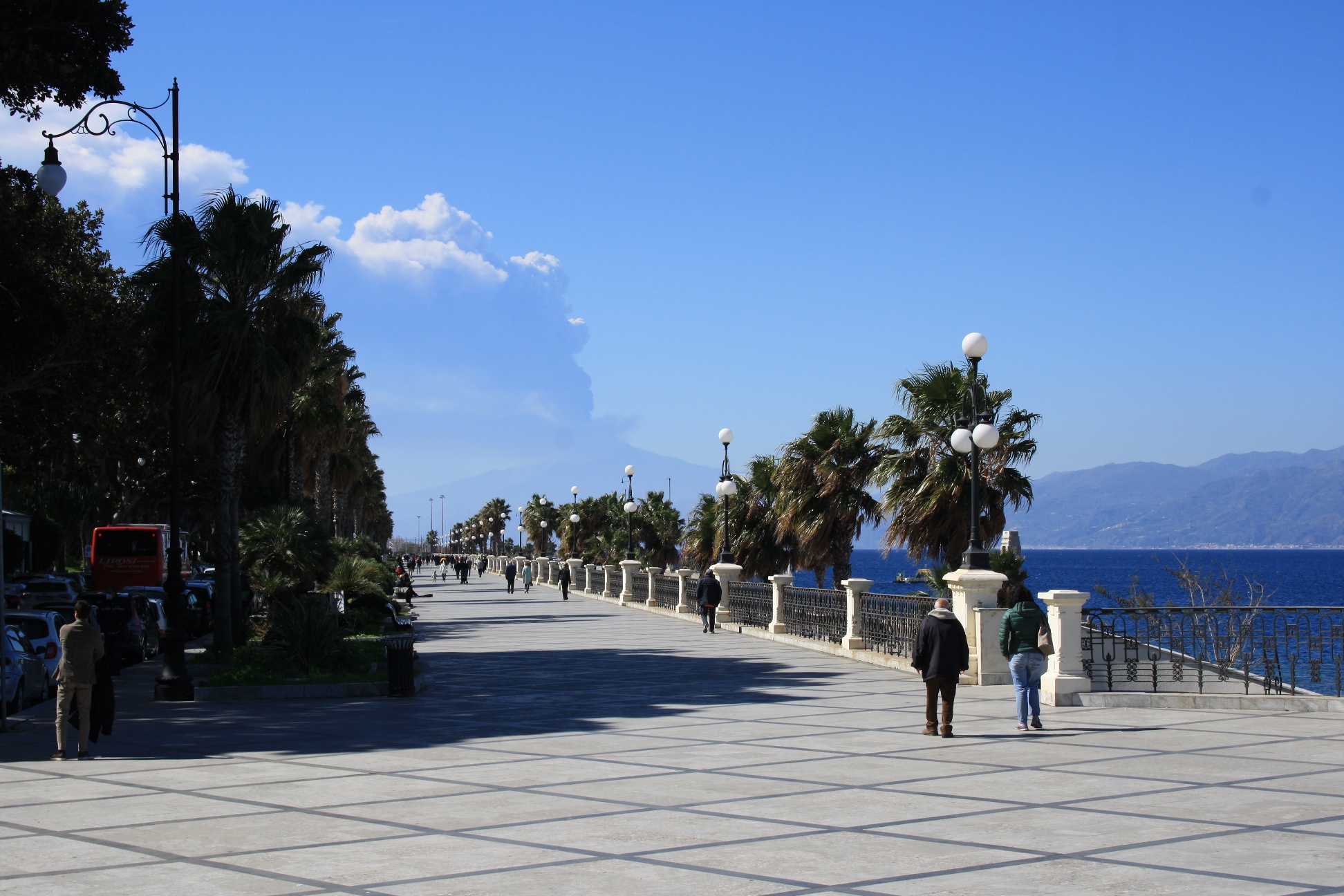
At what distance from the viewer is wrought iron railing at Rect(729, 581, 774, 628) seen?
29797 millimetres

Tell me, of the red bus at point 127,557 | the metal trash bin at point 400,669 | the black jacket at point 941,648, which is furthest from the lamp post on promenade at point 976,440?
the red bus at point 127,557

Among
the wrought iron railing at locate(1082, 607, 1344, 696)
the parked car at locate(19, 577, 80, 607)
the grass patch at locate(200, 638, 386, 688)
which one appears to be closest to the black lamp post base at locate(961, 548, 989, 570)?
the wrought iron railing at locate(1082, 607, 1344, 696)

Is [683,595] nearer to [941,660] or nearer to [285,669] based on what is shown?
[285,669]

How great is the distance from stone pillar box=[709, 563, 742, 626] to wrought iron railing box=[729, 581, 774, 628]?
0.10m

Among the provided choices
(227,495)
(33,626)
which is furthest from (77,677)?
(227,495)

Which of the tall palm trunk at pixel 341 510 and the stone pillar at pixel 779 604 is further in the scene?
the tall palm trunk at pixel 341 510

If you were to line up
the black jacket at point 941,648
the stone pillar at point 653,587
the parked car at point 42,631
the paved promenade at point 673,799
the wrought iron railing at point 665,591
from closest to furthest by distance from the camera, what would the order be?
the paved promenade at point 673,799 → the black jacket at point 941,648 → the parked car at point 42,631 → the wrought iron railing at point 665,591 → the stone pillar at point 653,587

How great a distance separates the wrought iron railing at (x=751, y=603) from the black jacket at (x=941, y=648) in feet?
52.3

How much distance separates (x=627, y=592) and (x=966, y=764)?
118ft

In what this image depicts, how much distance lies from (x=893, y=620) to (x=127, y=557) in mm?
29821

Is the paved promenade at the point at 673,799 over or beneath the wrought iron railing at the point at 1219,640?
beneath

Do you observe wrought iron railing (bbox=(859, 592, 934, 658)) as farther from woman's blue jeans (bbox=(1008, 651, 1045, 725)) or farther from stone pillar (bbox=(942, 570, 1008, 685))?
woman's blue jeans (bbox=(1008, 651, 1045, 725))

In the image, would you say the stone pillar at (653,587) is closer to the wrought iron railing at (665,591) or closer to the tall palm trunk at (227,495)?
the wrought iron railing at (665,591)

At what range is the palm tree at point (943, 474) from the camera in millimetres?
26328
